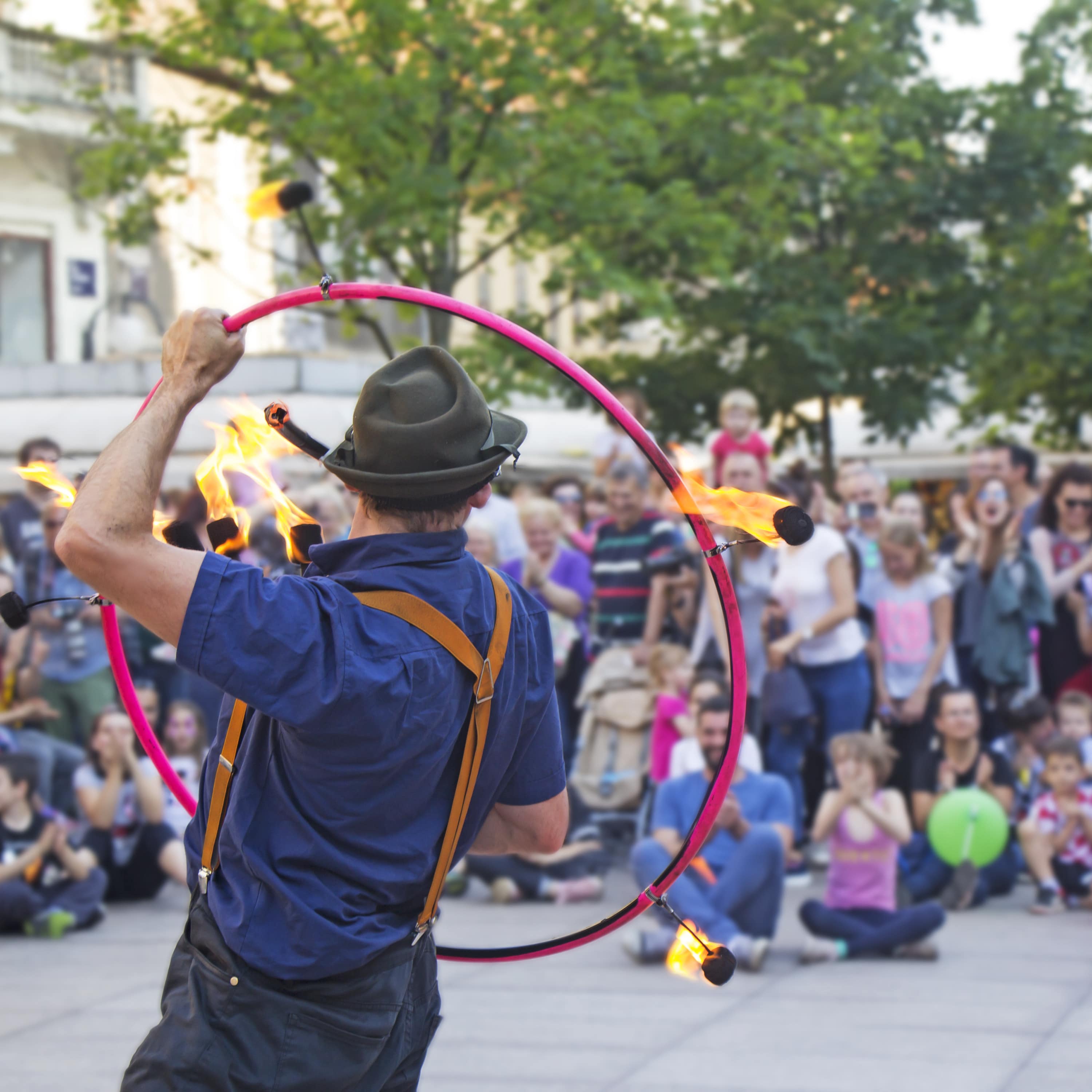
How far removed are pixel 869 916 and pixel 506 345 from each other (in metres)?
7.57

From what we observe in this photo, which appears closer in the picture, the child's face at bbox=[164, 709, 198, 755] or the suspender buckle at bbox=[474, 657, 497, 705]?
the suspender buckle at bbox=[474, 657, 497, 705]

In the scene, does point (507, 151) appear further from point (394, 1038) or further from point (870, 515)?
point (394, 1038)

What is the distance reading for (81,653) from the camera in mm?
7977

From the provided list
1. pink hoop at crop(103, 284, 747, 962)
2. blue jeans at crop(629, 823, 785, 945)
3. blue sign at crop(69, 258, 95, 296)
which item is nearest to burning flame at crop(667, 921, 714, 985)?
pink hoop at crop(103, 284, 747, 962)

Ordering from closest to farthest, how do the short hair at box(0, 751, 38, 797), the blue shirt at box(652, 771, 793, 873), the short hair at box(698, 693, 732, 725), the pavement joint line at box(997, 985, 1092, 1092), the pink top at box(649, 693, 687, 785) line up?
the pavement joint line at box(997, 985, 1092, 1092) < the blue shirt at box(652, 771, 793, 873) < the short hair at box(698, 693, 732, 725) < the short hair at box(0, 751, 38, 797) < the pink top at box(649, 693, 687, 785)

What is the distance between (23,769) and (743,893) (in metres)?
3.31

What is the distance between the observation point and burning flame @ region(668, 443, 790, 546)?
2797 mm

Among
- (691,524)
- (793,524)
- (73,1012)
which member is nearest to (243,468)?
(691,524)

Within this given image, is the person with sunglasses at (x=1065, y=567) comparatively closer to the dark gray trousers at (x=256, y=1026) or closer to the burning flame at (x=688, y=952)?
the burning flame at (x=688, y=952)

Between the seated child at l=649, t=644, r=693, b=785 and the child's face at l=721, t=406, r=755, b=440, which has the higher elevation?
the child's face at l=721, t=406, r=755, b=440

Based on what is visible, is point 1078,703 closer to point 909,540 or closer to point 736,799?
point 909,540

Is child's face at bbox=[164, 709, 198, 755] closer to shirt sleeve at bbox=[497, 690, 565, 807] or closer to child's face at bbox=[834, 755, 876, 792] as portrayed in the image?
child's face at bbox=[834, 755, 876, 792]

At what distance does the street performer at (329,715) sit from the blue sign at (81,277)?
18274mm

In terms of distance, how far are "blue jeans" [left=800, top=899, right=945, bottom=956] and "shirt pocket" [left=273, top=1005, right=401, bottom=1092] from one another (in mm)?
3922
